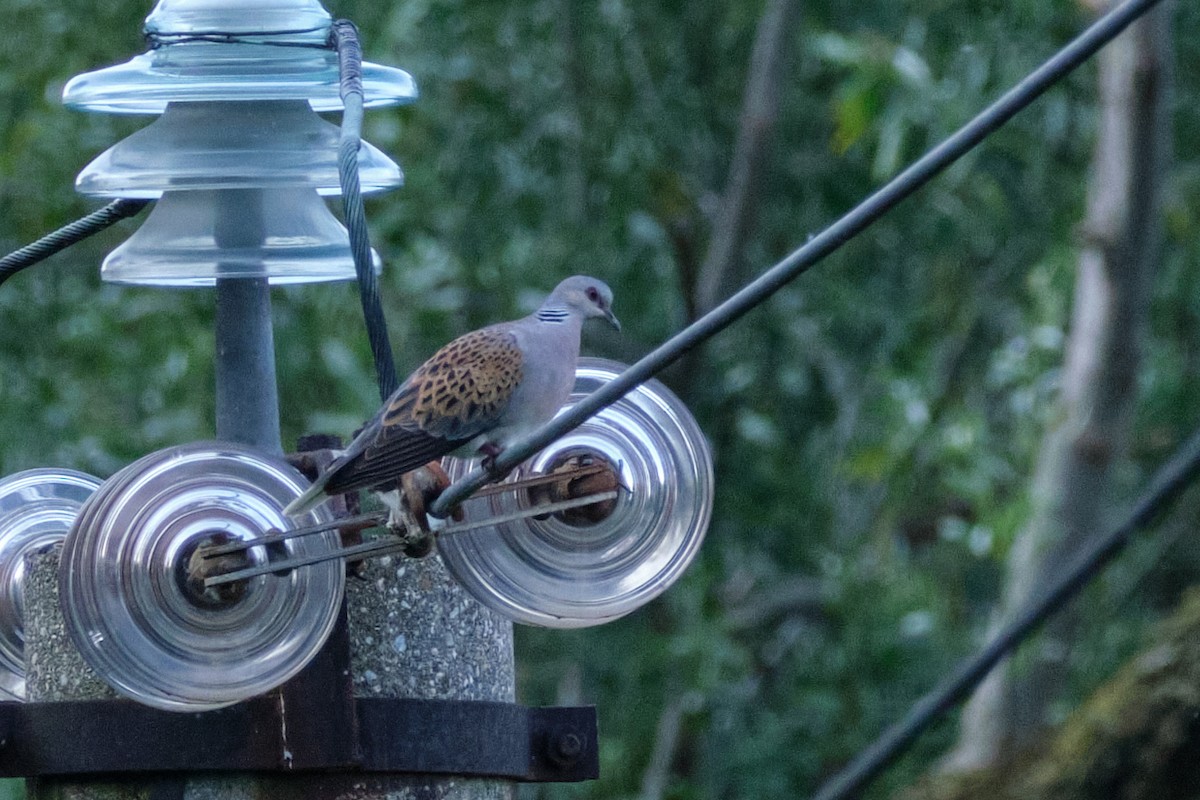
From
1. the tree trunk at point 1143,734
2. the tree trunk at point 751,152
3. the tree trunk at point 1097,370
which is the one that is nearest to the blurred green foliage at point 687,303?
the tree trunk at point 751,152

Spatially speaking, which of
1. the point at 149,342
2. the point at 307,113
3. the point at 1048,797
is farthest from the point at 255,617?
the point at 149,342

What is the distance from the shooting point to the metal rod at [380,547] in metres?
2.01

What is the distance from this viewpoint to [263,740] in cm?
220

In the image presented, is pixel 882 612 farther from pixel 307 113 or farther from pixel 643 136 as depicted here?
pixel 307 113

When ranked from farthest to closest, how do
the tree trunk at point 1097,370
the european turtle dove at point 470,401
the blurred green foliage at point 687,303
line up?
the blurred green foliage at point 687,303, the tree trunk at point 1097,370, the european turtle dove at point 470,401

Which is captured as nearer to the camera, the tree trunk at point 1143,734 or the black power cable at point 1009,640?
the black power cable at point 1009,640

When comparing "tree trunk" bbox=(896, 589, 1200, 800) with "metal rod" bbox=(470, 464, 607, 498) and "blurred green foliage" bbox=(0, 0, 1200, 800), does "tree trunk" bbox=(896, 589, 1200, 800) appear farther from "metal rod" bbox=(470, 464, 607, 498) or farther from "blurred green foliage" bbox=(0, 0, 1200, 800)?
"metal rod" bbox=(470, 464, 607, 498)

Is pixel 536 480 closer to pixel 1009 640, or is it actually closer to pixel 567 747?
pixel 567 747

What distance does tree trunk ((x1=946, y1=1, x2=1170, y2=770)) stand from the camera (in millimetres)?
5508

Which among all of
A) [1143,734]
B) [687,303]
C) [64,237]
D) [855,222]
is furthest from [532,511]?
[687,303]

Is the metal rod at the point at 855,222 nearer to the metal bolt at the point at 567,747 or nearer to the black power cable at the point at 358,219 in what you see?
the black power cable at the point at 358,219

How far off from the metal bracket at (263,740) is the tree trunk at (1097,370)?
3.45m

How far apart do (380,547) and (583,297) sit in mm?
1028

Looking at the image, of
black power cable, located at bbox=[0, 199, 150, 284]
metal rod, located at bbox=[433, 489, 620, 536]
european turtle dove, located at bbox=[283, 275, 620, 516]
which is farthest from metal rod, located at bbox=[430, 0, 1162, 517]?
black power cable, located at bbox=[0, 199, 150, 284]
